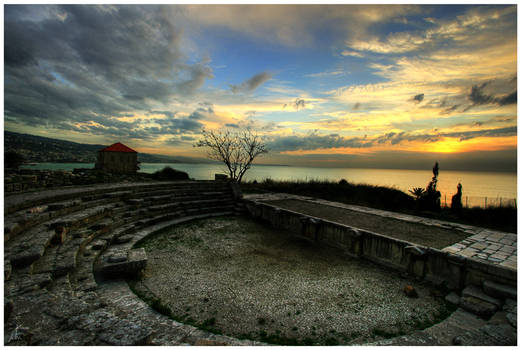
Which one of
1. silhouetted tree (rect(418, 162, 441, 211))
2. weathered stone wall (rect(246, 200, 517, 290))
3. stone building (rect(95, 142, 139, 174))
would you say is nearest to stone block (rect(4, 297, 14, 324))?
weathered stone wall (rect(246, 200, 517, 290))

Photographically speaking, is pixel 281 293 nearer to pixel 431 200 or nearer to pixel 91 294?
pixel 91 294

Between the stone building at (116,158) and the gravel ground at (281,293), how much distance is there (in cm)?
2203

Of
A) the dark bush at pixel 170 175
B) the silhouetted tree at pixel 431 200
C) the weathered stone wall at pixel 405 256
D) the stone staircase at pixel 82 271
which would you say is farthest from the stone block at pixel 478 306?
the dark bush at pixel 170 175

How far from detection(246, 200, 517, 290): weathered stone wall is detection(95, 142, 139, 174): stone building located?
23.8m

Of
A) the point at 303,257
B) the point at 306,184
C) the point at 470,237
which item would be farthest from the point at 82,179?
the point at 470,237

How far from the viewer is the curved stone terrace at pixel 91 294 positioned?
2.65 metres

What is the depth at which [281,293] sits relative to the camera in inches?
178

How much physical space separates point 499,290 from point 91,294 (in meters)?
7.34

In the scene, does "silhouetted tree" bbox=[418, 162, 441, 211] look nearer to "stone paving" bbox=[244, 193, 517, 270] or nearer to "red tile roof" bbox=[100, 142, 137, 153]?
"stone paving" bbox=[244, 193, 517, 270]

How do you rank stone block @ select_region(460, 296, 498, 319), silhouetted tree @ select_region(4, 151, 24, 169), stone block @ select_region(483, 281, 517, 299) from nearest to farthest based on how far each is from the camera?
stone block @ select_region(460, 296, 498, 319) → stone block @ select_region(483, 281, 517, 299) → silhouetted tree @ select_region(4, 151, 24, 169)

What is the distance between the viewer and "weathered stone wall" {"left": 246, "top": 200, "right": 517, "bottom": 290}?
4.66 m

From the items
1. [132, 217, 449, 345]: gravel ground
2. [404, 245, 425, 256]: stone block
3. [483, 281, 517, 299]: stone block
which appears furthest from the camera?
[404, 245, 425, 256]: stone block

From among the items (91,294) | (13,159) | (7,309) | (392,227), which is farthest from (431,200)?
(13,159)

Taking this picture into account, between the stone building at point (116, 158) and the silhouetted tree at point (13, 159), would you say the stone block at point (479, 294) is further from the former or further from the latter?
the stone building at point (116, 158)
